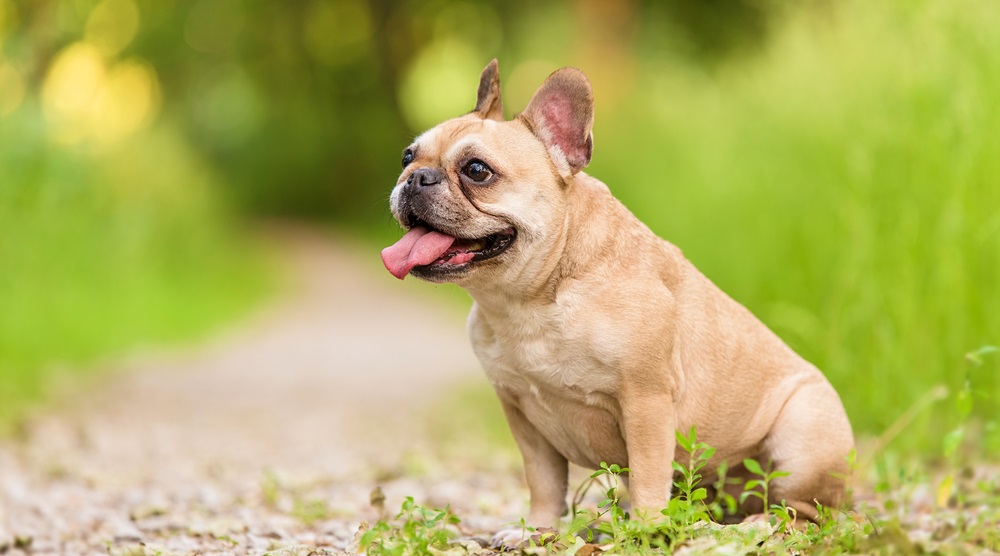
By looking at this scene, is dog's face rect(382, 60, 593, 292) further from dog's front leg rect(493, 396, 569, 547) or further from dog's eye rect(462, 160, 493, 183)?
dog's front leg rect(493, 396, 569, 547)

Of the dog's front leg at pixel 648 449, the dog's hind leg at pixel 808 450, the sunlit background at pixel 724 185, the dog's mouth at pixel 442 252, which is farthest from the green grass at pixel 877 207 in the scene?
the dog's mouth at pixel 442 252

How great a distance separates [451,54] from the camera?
33781mm

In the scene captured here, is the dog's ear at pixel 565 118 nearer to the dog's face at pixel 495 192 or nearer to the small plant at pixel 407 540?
the dog's face at pixel 495 192

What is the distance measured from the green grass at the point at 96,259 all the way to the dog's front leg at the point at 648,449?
4521mm

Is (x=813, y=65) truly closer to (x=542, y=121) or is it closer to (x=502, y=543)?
(x=542, y=121)

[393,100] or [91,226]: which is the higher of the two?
[393,100]

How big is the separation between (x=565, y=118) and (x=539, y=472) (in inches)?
46.0

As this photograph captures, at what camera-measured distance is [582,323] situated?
10.7 feet

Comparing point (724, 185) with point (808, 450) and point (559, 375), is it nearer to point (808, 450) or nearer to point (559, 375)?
point (808, 450)

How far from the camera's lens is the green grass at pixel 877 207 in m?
5.33

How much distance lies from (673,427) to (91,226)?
9.10 meters

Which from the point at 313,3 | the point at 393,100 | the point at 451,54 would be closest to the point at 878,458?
the point at 393,100

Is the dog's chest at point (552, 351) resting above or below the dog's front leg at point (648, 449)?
above

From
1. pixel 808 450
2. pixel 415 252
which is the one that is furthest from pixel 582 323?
pixel 808 450
